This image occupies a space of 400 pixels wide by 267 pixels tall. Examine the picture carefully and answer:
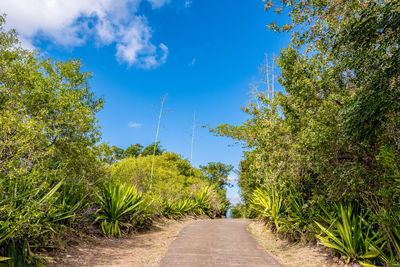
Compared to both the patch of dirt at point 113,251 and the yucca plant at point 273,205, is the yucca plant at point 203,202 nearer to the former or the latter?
the yucca plant at point 273,205

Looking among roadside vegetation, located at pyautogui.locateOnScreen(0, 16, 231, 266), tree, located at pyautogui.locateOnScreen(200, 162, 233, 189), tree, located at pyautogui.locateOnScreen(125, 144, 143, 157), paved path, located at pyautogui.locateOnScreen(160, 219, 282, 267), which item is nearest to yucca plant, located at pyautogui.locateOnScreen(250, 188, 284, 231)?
paved path, located at pyautogui.locateOnScreen(160, 219, 282, 267)

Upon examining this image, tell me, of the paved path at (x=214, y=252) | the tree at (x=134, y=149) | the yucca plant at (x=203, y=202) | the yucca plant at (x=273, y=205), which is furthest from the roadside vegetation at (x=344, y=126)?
the tree at (x=134, y=149)

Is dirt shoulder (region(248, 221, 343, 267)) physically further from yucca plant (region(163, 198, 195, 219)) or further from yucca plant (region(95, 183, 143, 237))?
yucca plant (region(163, 198, 195, 219))

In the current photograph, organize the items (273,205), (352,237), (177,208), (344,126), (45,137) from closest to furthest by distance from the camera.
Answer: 1. (344,126)
2. (352,237)
3. (45,137)
4. (273,205)
5. (177,208)

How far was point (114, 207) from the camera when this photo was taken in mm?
7641

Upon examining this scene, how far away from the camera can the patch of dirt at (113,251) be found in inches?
193

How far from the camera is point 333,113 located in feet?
16.0

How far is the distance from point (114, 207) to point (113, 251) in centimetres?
185

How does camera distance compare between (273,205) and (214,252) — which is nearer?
(214,252)

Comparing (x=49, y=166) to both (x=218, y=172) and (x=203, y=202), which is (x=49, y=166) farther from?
(x=218, y=172)

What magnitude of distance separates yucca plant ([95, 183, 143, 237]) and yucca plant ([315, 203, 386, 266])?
5.81 m

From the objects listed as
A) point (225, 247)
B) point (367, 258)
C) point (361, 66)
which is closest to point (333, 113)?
point (361, 66)

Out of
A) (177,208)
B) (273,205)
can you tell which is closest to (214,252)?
(273,205)

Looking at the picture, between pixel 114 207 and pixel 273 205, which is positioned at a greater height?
pixel 273 205
